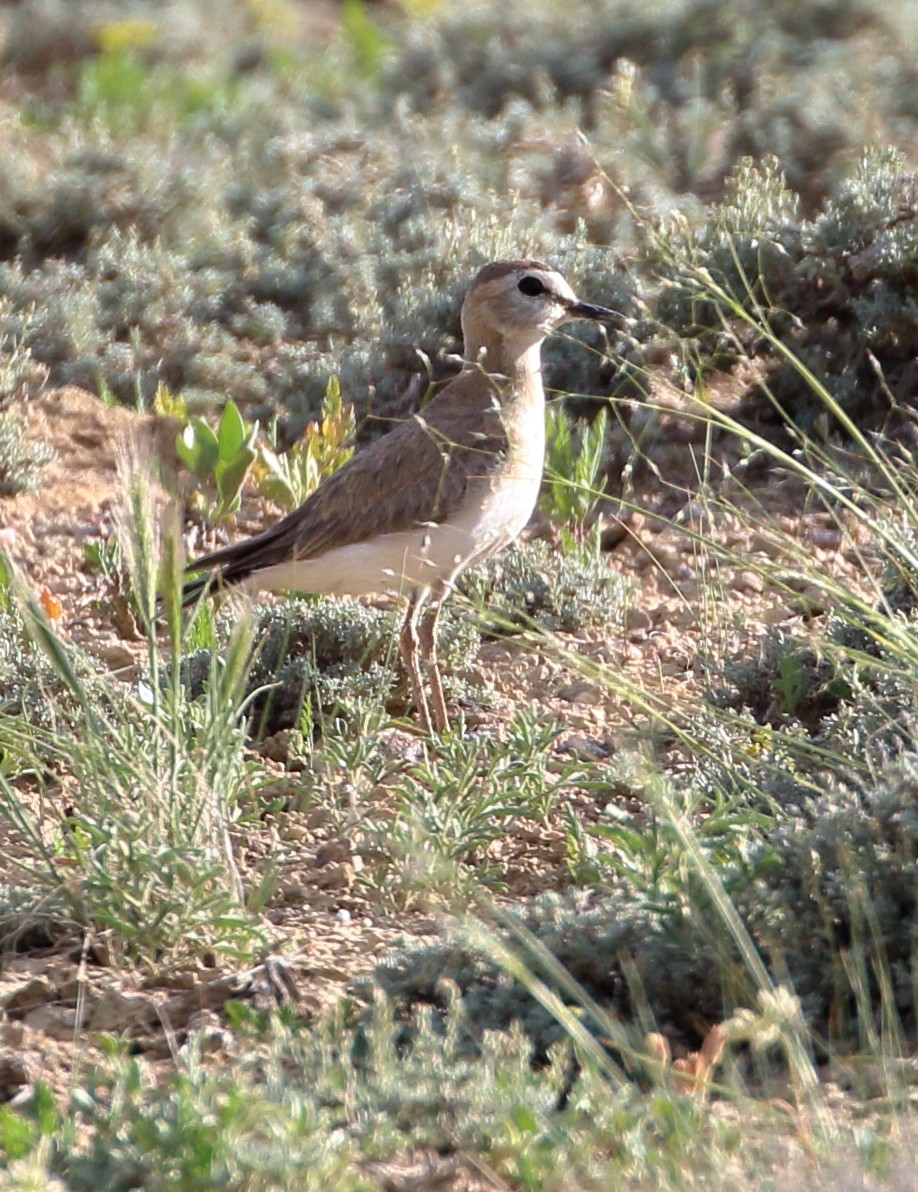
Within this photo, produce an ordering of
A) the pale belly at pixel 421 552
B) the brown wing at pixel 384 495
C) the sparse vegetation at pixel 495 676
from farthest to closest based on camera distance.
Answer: the brown wing at pixel 384 495
the pale belly at pixel 421 552
the sparse vegetation at pixel 495 676

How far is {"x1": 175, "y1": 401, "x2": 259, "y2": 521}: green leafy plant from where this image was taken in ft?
21.6

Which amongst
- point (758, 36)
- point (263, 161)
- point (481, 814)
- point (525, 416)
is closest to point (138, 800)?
point (481, 814)

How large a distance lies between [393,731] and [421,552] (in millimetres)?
587

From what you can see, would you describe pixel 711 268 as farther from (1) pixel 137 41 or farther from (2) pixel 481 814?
(1) pixel 137 41

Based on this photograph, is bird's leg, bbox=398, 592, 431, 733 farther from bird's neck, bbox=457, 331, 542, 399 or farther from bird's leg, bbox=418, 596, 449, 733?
bird's neck, bbox=457, 331, 542, 399

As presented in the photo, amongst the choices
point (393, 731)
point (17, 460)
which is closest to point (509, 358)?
point (393, 731)

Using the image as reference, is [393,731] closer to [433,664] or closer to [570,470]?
[433,664]

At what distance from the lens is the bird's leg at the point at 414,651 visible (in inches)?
218

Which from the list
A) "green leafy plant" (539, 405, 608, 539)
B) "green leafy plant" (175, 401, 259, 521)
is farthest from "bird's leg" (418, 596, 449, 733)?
"green leafy plant" (175, 401, 259, 521)

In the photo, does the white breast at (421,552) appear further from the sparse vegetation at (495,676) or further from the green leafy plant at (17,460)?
the green leafy plant at (17,460)

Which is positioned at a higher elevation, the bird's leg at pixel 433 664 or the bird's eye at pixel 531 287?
the bird's eye at pixel 531 287

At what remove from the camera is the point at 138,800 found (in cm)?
396

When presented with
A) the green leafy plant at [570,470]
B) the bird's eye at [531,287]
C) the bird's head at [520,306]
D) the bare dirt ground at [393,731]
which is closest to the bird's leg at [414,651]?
the bare dirt ground at [393,731]

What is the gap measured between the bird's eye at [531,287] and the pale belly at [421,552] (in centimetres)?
69
